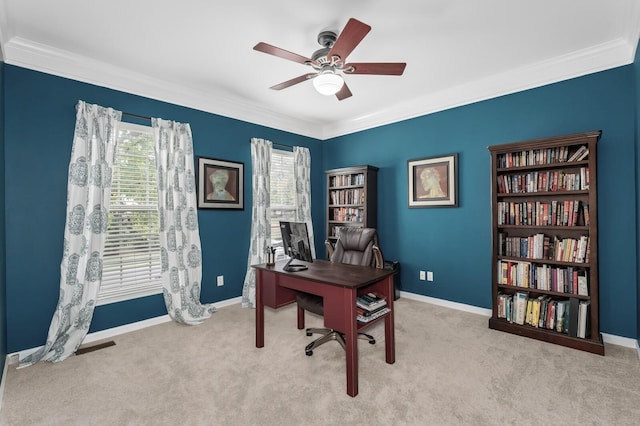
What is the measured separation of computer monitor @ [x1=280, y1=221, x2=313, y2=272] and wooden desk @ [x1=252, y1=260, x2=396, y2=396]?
10cm

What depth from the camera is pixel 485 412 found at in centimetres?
184

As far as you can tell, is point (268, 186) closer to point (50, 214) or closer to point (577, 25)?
point (50, 214)

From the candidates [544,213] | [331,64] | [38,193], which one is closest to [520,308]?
[544,213]

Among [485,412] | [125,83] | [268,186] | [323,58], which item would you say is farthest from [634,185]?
[125,83]

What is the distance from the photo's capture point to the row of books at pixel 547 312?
2.66m

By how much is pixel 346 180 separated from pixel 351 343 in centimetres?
303

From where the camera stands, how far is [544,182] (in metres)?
2.94

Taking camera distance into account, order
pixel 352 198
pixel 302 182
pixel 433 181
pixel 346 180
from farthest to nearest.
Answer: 1. pixel 302 182
2. pixel 346 180
3. pixel 352 198
4. pixel 433 181

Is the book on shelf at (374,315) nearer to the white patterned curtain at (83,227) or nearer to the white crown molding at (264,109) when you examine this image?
the white patterned curtain at (83,227)

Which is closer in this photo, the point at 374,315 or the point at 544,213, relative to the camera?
the point at 374,315

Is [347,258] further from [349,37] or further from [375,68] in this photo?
[349,37]

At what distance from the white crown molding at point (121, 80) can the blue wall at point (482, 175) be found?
1729 mm

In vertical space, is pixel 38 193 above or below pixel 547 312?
above

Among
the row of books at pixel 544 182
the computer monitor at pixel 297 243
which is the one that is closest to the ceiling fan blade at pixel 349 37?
the computer monitor at pixel 297 243
